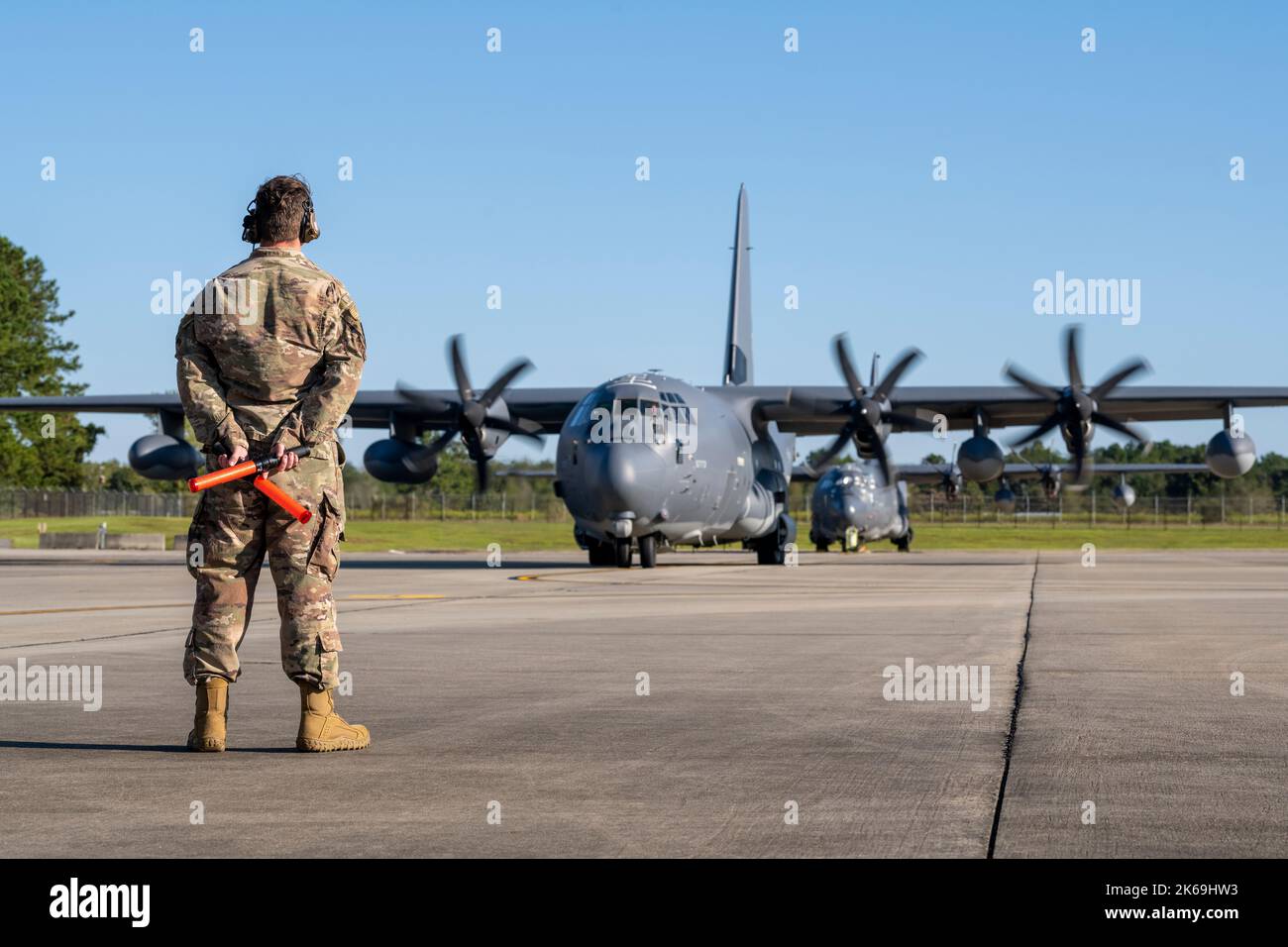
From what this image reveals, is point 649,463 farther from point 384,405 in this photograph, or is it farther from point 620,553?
point 384,405

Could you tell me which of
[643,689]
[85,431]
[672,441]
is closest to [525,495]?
[85,431]

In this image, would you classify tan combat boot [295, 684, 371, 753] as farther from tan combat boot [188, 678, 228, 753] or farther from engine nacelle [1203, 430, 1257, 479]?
engine nacelle [1203, 430, 1257, 479]

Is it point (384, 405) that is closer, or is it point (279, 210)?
point (279, 210)

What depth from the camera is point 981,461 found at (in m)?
33.3

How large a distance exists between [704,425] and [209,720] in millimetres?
24214

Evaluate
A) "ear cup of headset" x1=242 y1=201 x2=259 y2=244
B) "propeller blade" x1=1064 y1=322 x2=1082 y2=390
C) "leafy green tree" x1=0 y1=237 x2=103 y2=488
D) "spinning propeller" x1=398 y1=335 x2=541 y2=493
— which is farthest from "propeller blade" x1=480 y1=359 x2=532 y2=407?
"leafy green tree" x1=0 y1=237 x2=103 y2=488

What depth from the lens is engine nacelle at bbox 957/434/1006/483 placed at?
33.2 metres

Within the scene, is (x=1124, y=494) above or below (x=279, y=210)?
below

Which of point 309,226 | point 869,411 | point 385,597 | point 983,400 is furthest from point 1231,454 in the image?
point 309,226

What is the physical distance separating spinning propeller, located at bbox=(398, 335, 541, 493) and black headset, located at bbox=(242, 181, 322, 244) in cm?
2559

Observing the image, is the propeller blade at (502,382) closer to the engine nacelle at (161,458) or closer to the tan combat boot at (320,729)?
the engine nacelle at (161,458)
